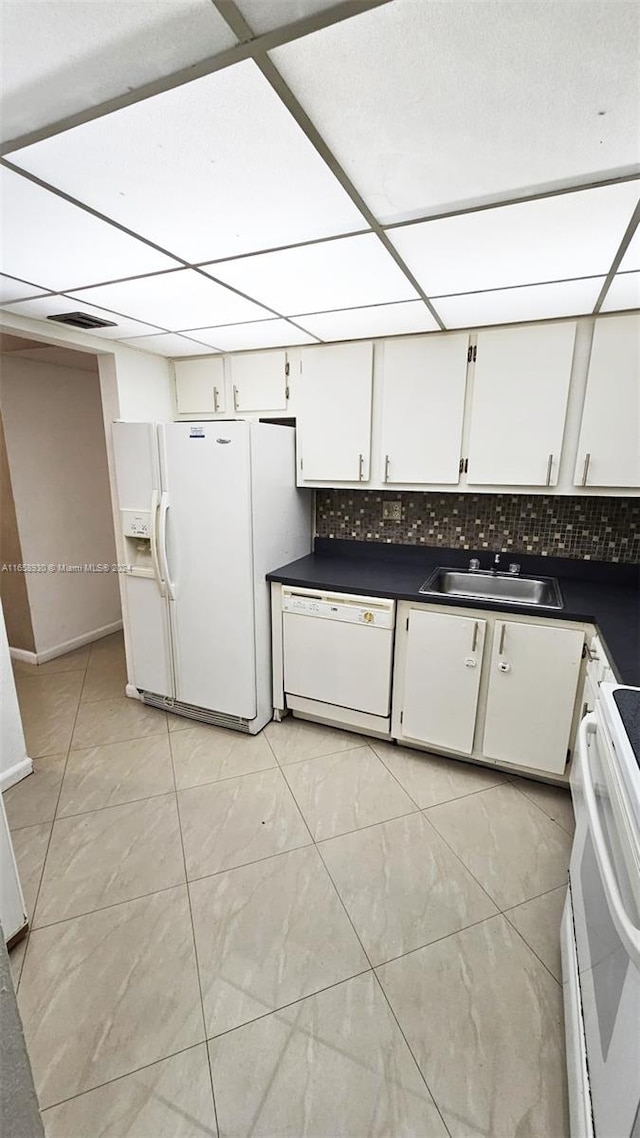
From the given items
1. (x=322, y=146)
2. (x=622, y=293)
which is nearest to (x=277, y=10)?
(x=322, y=146)

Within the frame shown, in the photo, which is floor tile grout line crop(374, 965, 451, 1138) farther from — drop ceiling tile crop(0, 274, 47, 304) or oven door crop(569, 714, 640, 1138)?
drop ceiling tile crop(0, 274, 47, 304)

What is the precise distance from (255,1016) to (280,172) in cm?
218

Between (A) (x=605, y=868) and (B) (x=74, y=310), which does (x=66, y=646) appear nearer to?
(B) (x=74, y=310)

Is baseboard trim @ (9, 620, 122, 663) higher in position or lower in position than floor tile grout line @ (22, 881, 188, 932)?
higher

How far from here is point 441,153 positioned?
947 millimetres

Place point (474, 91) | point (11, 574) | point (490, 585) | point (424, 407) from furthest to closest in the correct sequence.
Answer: point (11, 574)
point (490, 585)
point (424, 407)
point (474, 91)

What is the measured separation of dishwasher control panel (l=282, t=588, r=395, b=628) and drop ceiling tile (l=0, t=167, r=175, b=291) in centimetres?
155

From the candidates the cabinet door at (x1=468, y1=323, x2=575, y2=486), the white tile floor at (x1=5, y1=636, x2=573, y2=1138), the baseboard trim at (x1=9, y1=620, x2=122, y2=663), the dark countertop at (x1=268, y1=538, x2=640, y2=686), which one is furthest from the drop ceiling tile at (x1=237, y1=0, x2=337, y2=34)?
the baseboard trim at (x1=9, y1=620, x2=122, y2=663)

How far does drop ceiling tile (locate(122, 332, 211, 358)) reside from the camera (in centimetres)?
243

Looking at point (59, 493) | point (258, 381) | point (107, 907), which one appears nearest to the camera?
point (107, 907)

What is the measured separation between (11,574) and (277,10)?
11.6 ft

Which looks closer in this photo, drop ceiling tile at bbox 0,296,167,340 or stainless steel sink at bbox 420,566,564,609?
drop ceiling tile at bbox 0,296,167,340

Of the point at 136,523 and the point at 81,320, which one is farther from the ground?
the point at 81,320

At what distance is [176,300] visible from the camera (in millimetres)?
1839
